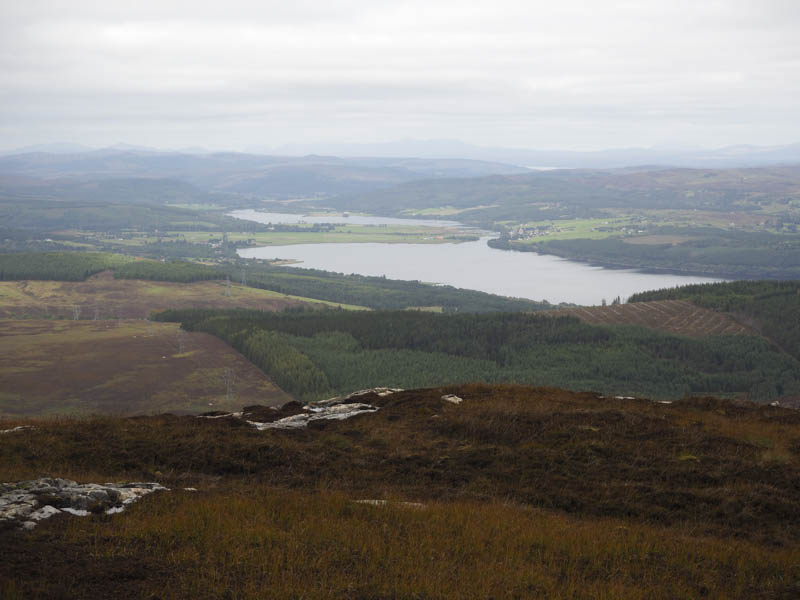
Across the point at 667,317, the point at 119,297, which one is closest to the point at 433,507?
the point at 667,317

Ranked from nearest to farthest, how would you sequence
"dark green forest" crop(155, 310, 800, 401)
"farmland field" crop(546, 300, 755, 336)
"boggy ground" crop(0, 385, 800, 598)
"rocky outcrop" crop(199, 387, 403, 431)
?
"boggy ground" crop(0, 385, 800, 598), "rocky outcrop" crop(199, 387, 403, 431), "dark green forest" crop(155, 310, 800, 401), "farmland field" crop(546, 300, 755, 336)

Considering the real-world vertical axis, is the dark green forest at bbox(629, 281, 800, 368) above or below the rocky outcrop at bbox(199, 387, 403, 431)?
below

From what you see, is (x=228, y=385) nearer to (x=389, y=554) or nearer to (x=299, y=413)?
(x=299, y=413)

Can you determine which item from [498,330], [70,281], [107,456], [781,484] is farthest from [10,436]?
[70,281]

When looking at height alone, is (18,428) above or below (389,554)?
below

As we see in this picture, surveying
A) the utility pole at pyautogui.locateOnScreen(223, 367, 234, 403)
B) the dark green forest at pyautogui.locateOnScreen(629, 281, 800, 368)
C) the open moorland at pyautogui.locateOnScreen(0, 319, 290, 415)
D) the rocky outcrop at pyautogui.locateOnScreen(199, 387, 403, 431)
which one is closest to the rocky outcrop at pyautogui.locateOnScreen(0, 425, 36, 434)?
the rocky outcrop at pyautogui.locateOnScreen(199, 387, 403, 431)

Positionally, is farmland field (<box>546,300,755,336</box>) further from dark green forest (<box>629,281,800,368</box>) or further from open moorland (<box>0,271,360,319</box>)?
open moorland (<box>0,271,360,319</box>)
